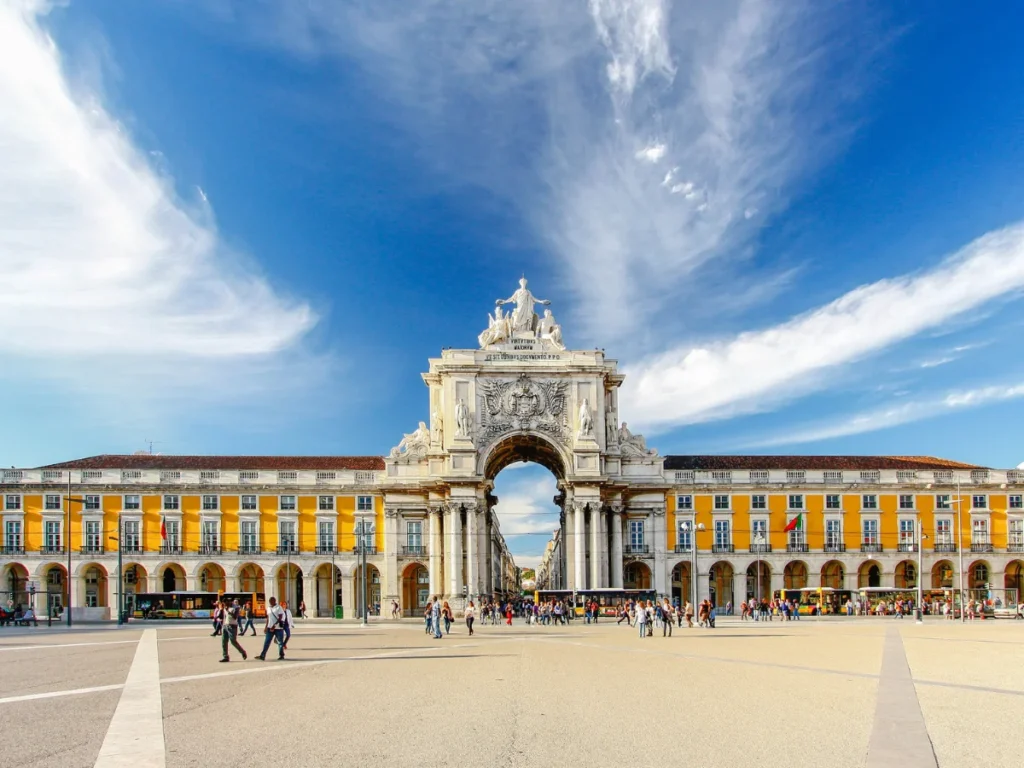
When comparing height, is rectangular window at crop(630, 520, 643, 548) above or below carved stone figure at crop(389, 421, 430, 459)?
below

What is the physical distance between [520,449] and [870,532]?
29954 millimetres

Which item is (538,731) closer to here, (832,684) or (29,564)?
(832,684)

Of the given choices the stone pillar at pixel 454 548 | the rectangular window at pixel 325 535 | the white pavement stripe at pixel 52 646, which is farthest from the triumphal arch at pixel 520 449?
the white pavement stripe at pixel 52 646

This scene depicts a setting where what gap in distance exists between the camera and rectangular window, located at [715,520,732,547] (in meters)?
83.4

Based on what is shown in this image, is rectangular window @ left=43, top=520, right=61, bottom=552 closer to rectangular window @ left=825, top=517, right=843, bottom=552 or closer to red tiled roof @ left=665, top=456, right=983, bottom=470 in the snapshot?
red tiled roof @ left=665, top=456, right=983, bottom=470

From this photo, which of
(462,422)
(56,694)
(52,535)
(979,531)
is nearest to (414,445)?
(462,422)

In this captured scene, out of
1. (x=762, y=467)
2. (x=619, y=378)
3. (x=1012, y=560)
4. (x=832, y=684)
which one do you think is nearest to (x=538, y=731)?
(x=832, y=684)

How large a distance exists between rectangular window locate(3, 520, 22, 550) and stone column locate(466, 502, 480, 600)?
36.0 m

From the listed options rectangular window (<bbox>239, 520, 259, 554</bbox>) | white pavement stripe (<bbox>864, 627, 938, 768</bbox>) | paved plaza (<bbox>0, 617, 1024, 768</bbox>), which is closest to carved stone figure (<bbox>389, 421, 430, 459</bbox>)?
rectangular window (<bbox>239, 520, 259, 554</bbox>)

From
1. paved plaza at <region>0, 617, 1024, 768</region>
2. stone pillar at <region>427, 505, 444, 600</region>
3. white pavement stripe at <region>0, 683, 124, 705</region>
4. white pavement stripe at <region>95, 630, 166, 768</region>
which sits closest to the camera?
white pavement stripe at <region>95, 630, 166, 768</region>

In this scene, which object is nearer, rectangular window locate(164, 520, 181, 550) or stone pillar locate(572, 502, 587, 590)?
stone pillar locate(572, 502, 587, 590)

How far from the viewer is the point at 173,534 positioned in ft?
266

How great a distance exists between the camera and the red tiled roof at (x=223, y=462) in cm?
8400

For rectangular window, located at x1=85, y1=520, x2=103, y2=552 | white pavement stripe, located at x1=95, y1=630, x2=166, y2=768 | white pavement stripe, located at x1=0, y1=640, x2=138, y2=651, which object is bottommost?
white pavement stripe, located at x1=0, y1=640, x2=138, y2=651
